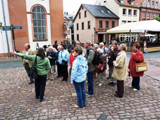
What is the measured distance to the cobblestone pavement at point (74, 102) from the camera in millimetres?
3527

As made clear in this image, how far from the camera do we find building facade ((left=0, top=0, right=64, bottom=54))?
1405 cm

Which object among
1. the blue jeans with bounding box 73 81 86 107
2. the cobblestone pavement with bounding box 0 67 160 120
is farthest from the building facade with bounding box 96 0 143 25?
the blue jeans with bounding box 73 81 86 107

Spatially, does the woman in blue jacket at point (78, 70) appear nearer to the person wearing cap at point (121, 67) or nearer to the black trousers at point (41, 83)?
the black trousers at point (41, 83)

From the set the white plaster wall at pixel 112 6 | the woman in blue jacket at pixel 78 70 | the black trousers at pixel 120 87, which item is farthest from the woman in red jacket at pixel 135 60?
the white plaster wall at pixel 112 6

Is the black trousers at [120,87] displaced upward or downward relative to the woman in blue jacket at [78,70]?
downward

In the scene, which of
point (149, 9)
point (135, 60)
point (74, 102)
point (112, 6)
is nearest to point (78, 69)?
point (74, 102)

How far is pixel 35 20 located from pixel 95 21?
1703 centimetres

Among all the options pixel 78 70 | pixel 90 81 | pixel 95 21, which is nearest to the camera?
pixel 78 70

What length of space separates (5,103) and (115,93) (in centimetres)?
355

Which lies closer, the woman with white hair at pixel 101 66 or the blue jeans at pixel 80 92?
the blue jeans at pixel 80 92

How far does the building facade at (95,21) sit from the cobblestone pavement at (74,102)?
25.0 meters

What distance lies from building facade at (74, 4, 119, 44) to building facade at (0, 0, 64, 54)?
48.2ft

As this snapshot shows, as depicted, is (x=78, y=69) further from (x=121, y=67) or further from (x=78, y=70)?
(x=121, y=67)

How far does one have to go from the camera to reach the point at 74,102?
167 inches
